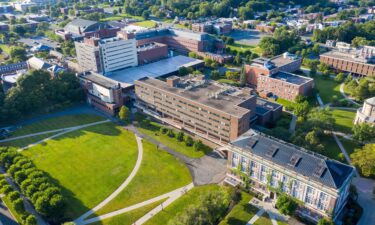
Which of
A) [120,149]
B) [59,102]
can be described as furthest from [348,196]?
[59,102]

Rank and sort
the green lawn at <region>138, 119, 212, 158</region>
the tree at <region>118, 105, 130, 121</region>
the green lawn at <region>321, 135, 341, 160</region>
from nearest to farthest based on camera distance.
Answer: the green lawn at <region>321, 135, 341, 160</region> → the green lawn at <region>138, 119, 212, 158</region> → the tree at <region>118, 105, 130, 121</region>

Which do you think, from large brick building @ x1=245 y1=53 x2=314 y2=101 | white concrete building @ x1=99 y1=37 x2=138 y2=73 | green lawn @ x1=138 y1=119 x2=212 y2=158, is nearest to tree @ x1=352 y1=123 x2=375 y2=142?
large brick building @ x1=245 y1=53 x2=314 y2=101

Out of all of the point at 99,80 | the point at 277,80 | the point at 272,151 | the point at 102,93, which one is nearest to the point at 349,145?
the point at 272,151

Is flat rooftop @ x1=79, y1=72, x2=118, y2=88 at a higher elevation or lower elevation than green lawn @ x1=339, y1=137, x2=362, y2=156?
higher

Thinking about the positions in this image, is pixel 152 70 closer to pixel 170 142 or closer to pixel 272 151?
pixel 170 142

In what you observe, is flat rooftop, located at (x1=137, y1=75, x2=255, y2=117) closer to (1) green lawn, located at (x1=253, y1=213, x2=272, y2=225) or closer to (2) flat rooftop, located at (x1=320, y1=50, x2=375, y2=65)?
(1) green lawn, located at (x1=253, y1=213, x2=272, y2=225)

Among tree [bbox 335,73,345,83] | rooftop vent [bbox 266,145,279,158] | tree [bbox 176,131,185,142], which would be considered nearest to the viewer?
rooftop vent [bbox 266,145,279,158]

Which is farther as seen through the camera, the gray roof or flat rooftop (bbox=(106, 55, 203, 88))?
flat rooftop (bbox=(106, 55, 203, 88))

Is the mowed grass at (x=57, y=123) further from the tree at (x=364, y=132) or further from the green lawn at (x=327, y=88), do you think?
the green lawn at (x=327, y=88)
